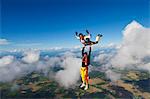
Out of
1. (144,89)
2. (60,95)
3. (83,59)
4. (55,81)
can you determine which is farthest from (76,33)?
(55,81)

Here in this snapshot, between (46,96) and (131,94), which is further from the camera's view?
Result: (131,94)

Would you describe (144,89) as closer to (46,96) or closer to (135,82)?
(135,82)

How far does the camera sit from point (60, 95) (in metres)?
147

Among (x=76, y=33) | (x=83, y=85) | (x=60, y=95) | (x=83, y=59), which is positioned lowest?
(x=60, y=95)

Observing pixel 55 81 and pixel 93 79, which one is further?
pixel 55 81

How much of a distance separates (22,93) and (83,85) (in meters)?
139

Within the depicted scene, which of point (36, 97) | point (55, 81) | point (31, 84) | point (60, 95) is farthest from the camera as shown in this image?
point (55, 81)

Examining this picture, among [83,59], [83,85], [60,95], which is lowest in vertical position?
[60,95]

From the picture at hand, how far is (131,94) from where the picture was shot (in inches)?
6058

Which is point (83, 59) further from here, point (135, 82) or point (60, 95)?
point (135, 82)

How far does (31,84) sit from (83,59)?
158 m

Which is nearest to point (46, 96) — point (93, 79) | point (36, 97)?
point (36, 97)

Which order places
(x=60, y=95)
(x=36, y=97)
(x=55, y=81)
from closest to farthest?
(x=36, y=97) → (x=60, y=95) → (x=55, y=81)

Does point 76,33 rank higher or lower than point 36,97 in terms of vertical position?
higher
